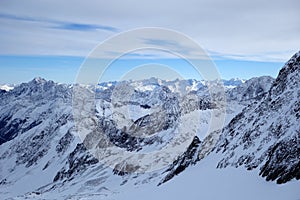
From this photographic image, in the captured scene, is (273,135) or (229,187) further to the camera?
(273,135)

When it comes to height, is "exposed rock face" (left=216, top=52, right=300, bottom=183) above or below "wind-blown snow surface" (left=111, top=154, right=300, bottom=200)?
above

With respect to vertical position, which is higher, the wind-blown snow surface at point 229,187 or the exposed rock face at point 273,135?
the exposed rock face at point 273,135

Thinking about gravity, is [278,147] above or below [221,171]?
above

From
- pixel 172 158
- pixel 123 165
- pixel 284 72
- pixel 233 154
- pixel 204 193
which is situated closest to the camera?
pixel 204 193

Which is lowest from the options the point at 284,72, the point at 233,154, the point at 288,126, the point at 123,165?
the point at 123,165

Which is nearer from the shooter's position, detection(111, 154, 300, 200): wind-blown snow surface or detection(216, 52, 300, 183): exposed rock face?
detection(111, 154, 300, 200): wind-blown snow surface

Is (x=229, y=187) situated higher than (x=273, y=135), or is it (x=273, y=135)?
(x=273, y=135)

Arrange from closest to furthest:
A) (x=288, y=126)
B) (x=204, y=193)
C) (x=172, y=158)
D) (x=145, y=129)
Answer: (x=204, y=193), (x=288, y=126), (x=172, y=158), (x=145, y=129)

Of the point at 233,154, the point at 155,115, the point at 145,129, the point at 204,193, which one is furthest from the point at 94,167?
the point at 204,193

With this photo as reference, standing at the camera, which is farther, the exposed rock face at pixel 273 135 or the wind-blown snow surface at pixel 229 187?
the exposed rock face at pixel 273 135

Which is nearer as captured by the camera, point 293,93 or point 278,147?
point 278,147

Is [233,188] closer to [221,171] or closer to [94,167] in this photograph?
[221,171]
